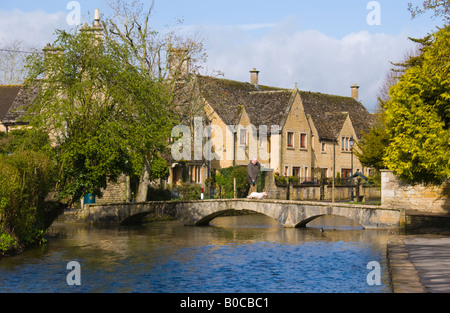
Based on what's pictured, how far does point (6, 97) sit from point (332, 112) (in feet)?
119

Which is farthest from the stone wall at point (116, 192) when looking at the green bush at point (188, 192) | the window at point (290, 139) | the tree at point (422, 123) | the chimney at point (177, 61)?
the window at point (290, 139)

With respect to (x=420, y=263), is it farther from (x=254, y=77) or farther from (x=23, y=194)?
(x=254, y=77)

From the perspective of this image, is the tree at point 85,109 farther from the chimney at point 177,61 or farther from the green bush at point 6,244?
the chimney at point 177,61

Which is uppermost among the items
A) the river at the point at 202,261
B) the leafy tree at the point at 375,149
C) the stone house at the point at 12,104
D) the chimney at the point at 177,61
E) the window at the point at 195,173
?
the chimney at the point at 177,61

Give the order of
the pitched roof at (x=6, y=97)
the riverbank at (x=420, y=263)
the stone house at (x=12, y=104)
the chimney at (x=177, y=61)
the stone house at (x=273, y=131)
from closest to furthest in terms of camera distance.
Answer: the riverbank at (x=420, y=263) < the chimney at (x=177, y=61) < the stone house at (x=12, y=104) < the pitched roof at (x=6, y=97) < the stone house at (x=273, y=131)

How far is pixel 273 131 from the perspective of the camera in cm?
6706

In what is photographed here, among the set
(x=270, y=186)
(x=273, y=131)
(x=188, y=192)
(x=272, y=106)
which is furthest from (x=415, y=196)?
(x=272, y=106)

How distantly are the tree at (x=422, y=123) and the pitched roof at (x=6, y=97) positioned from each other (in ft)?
112

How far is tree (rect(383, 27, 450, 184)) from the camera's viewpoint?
103ft

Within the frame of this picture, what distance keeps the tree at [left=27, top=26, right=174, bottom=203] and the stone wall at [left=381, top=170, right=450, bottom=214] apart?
15693mm

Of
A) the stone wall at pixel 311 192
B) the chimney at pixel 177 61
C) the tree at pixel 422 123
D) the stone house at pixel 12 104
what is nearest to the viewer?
the tree at pixel 422 123

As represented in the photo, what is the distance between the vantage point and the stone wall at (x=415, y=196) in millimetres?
41062

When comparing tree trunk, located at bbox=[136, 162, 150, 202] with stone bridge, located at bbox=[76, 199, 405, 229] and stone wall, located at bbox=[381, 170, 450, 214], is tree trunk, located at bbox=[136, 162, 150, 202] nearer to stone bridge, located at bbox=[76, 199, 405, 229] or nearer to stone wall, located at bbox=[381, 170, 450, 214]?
stone bridge, located at bbox=[76, 199, 405, 229]
